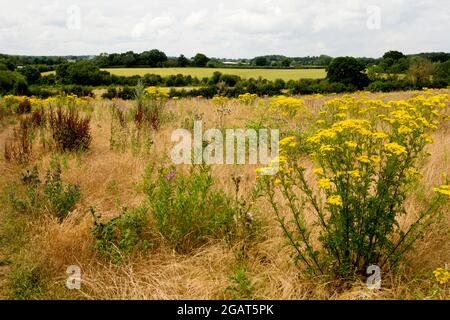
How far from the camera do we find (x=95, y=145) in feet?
21.5

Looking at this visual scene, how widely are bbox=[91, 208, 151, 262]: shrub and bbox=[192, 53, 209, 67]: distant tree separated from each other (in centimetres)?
3448

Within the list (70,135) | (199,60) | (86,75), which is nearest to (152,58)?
(86,75)

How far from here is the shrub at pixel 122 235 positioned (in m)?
3.12

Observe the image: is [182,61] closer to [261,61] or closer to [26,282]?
[261,61]

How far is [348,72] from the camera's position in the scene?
2798cm

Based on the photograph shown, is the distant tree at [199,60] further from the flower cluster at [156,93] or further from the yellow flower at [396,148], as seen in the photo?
the yellow flower at [396,148]

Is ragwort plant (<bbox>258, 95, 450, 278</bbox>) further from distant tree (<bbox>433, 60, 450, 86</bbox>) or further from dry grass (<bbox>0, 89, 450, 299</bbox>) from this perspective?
distant tree (<bbox>433, 60, 450, 86</bbox>)

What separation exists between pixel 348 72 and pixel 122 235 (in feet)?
90.0

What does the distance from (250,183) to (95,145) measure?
3248 mm

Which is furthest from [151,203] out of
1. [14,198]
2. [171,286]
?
[14,198]

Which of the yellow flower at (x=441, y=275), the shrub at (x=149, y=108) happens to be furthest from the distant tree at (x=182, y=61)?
the yellow flower at (x=441, y=275)

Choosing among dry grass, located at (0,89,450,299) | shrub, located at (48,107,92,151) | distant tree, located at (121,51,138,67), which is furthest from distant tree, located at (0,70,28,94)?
dry grass, located at (0,89,450,299)

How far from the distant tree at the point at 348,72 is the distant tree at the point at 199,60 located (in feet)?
42.3
